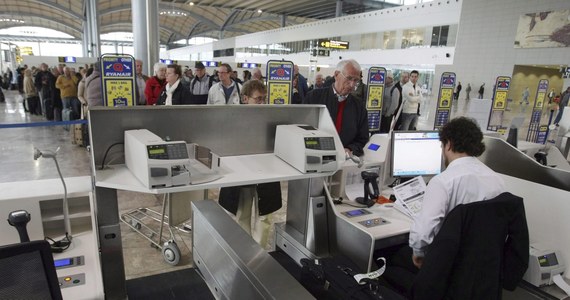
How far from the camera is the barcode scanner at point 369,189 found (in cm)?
241

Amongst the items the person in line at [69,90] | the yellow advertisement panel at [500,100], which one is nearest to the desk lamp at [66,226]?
the person in line at [69,90]

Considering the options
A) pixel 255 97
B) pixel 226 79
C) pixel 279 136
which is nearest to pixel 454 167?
pixel 279 136

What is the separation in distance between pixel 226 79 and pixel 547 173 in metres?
3.50

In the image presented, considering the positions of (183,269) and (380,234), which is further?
(183,269)

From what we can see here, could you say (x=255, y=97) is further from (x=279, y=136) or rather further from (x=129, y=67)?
(x=129, y=67)

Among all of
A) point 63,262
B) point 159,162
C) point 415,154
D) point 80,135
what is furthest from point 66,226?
point 80,135

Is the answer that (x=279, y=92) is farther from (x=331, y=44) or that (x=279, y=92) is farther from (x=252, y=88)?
(x=331, y=44)

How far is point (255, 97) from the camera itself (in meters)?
2.65

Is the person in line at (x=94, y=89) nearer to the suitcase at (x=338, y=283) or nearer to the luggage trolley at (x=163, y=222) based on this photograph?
the luggage trolley at (x=163, y=222)

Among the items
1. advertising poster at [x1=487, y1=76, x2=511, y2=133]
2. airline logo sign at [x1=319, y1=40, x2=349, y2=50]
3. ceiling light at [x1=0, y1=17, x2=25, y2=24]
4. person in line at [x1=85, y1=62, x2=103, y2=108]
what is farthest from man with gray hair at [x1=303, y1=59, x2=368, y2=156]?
ceiling light at [x1=0, y1=17, x2=25, y2=24]

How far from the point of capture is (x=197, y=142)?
2195 mm

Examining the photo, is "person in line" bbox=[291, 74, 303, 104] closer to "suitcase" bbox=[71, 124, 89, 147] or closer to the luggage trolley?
the luggage trolley

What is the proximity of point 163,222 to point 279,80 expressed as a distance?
105 inches

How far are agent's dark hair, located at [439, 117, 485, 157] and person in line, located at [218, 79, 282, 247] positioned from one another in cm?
127
